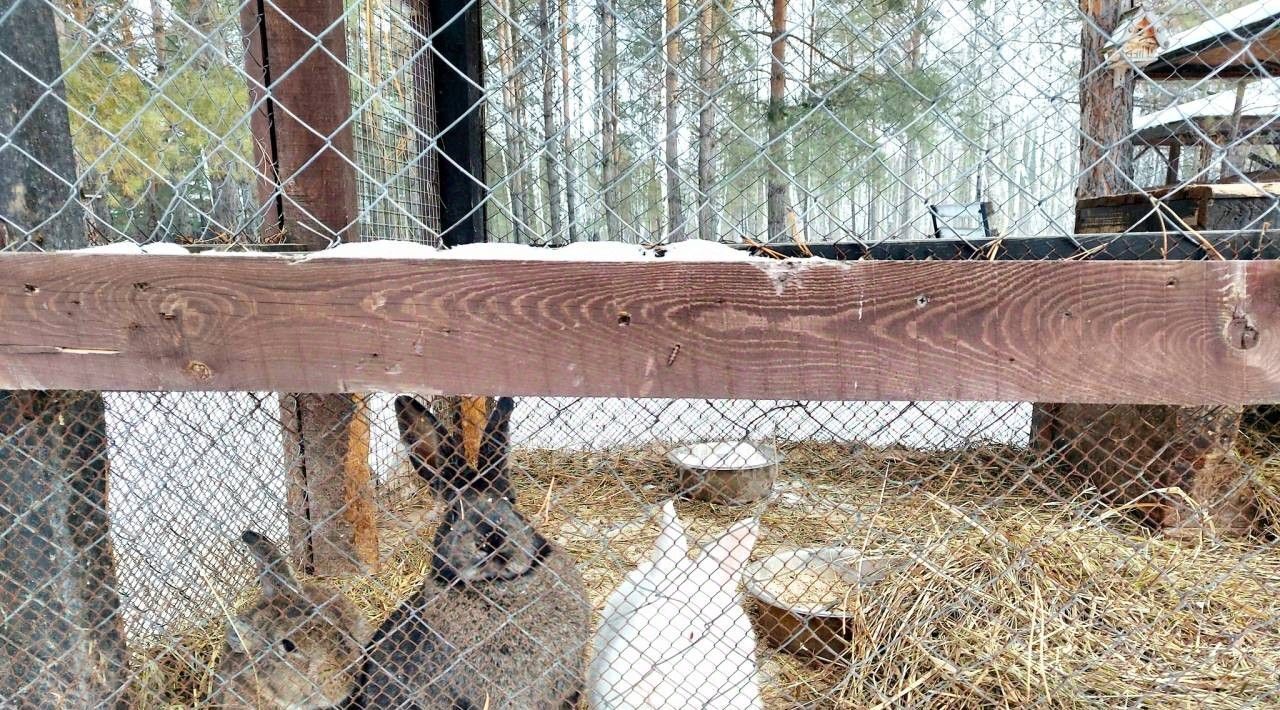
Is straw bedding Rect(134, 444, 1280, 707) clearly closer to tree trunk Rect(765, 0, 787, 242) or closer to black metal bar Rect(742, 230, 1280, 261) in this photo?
black metal bar Rect(742, 230, 1280, 261)

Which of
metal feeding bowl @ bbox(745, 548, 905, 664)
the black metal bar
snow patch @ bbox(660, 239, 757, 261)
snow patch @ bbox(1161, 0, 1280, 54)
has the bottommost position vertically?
metal feeding bowl @ bbox(745, 548, 905, 664)

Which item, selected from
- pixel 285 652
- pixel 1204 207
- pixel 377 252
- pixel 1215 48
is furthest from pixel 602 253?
pixel 1215 48

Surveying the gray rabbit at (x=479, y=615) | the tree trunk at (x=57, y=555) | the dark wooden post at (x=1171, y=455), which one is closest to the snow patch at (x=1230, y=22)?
the dark wooden post at (x=1171, y=455)

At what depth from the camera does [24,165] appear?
162 cm

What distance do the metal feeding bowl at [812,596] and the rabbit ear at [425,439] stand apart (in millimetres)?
1081

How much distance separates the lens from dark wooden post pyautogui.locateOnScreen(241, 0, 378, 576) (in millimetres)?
2430

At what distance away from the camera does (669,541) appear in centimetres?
233

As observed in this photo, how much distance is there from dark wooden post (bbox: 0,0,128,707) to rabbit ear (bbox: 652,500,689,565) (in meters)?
1.43

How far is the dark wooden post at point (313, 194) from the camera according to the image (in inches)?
95.7

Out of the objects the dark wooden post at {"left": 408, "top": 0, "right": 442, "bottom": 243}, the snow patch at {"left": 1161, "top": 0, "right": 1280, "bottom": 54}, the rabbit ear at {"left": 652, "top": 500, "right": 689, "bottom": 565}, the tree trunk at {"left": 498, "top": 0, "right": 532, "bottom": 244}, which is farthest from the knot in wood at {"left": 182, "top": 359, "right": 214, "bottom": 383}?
the snow patch at {"left": 1161, "top": 0, "right": 1280, "bottom": 54}

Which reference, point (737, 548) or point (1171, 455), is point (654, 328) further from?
point (1171, 455)

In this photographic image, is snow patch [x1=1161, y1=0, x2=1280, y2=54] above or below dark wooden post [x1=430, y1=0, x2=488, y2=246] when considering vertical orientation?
above

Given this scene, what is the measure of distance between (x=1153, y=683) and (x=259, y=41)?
130 inches

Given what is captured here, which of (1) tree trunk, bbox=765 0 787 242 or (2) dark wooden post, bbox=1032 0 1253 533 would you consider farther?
(1) tree trunk, bbox=765 0 787 242
